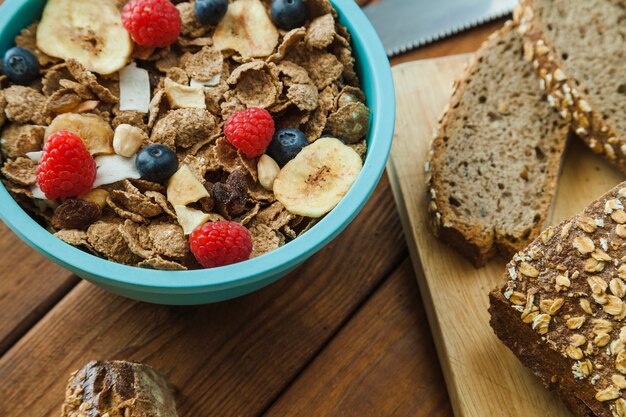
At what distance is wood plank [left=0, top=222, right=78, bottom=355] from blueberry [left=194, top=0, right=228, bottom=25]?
0.63 meters

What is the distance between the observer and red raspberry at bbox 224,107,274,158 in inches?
49.9

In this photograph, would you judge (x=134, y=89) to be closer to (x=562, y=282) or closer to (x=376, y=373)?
(x=376, y=373)

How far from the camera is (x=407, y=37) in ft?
6.11

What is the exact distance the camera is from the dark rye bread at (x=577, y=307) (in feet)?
4.33

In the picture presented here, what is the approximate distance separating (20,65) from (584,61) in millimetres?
1269

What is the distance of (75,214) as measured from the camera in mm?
1223

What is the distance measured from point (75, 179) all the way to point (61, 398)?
51 centimetres

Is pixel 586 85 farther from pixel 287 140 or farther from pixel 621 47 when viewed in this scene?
pixel 287 140

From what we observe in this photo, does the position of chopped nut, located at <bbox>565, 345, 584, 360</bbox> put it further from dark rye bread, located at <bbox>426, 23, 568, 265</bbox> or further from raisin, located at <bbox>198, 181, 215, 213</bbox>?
raisin, located at <bbox>198, 181, 215, 213</bbox>

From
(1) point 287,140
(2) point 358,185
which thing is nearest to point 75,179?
(1) point 287,140

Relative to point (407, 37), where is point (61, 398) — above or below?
below

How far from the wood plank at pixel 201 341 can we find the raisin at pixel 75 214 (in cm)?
36

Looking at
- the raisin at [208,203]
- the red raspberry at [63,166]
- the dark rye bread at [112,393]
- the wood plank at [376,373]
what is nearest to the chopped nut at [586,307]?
the wood plank at [376,373]

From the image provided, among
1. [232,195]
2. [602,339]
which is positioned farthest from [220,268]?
[602,339]
